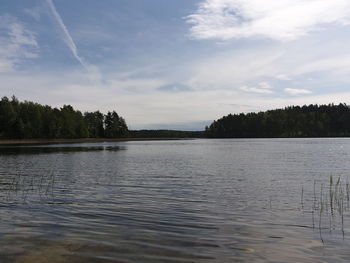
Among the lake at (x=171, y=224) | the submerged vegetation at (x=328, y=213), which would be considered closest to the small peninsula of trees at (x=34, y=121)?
the lake at (x=171, y=224)

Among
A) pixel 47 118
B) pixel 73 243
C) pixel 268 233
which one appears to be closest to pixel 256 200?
pixel 268 233

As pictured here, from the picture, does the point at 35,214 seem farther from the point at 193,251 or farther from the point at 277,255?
the point at 277,255

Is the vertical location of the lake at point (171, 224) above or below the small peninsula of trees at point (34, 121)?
below

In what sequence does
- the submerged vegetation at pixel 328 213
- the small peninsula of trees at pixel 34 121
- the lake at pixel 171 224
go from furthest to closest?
the small peninsula of trees at pixel 34 121 < the submerged vegetation at pixel 328 213 < the lake at pixel 171 224

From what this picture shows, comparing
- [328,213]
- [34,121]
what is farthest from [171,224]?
[34,121]

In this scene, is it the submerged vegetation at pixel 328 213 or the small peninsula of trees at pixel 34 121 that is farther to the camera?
the small peninsula of trees at pixel 34 121

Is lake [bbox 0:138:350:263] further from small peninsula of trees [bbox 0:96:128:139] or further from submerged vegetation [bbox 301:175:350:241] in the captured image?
small peninsula of trees [bbox 0:96:128:139]

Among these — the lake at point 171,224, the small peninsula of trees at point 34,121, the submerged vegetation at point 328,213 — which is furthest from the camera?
the small peninsula of trees at point 34,121

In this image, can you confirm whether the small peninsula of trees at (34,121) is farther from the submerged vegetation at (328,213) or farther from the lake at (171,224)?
the submerged vegetation at (328,213)

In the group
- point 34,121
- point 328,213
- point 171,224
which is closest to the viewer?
point 171,224

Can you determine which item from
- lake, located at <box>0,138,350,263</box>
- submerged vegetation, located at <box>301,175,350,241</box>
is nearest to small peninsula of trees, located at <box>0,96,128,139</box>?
lake, located at <box>0,138,350,263</box>

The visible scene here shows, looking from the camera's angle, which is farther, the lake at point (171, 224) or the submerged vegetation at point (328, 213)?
the submerged vegetation at point (328, 213)

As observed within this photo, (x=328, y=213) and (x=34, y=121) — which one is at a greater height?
(x=34, y=121)

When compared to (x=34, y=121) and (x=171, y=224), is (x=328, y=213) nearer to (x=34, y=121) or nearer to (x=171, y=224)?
(x=171, y=224)
